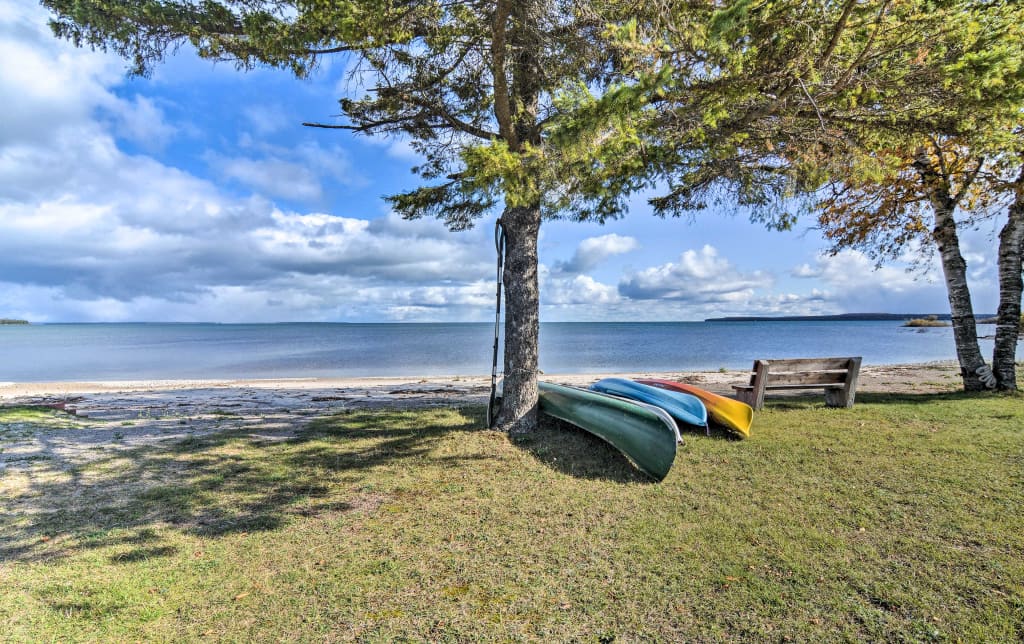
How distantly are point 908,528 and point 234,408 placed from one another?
428 inches

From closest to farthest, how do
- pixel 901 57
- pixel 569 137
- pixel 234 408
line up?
pixel 569 137, pixel 901 57, pixel 234 408

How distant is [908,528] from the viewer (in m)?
3.95

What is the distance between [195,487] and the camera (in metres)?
5.10

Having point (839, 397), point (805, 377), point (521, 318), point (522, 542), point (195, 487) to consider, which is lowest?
point (522, 542)

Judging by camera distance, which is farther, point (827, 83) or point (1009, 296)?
point (1009, 296)

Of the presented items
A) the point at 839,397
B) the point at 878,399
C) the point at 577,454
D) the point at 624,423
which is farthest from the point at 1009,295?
the point at 577,454

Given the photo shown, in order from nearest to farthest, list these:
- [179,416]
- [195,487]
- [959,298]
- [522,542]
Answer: [522,542], [195,487], [179,416], [959,298]

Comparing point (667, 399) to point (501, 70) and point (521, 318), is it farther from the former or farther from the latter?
point (501, 70)

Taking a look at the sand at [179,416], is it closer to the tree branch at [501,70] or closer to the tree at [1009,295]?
the tree at [1009,295]

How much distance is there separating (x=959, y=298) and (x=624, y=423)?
320 inches

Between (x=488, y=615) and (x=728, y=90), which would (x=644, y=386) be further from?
(x=488, y=615)

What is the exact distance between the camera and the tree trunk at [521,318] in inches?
263

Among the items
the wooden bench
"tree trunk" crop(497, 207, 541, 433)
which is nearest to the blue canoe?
"tree trunk" crop(497, 207, 541, 433)

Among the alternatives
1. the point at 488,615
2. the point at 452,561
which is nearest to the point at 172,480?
the point at 452,561
